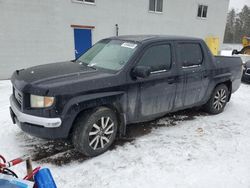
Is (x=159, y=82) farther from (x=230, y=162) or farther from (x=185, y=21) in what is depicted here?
(x=185, y=21)

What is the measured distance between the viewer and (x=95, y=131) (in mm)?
3549

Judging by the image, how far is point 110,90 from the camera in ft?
11.7

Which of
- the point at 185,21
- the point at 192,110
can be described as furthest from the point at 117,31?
the point at 192,110

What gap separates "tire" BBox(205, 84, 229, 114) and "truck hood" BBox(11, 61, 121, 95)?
2.87 metres

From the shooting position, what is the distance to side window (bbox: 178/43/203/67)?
456cm

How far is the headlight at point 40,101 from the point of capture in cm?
312

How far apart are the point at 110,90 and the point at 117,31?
942 cm

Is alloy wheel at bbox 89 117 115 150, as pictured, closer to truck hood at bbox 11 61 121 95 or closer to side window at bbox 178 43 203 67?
truck hood at bbox 11 61 121 95

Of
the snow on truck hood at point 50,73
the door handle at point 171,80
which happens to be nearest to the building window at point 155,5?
the door handle at point 171,80

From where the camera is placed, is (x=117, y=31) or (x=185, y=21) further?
(x=185, y=21)

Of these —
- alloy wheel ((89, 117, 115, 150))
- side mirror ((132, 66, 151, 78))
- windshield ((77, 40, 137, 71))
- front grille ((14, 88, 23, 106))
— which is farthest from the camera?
windshield ((77, 40, 137, 71))

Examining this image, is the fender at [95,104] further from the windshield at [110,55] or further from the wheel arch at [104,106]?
the windshield at [110,55]

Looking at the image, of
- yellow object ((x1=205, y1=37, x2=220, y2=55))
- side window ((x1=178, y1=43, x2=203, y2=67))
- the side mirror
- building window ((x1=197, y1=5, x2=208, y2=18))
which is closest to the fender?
the side mirror

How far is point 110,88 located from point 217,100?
3.14 meters
